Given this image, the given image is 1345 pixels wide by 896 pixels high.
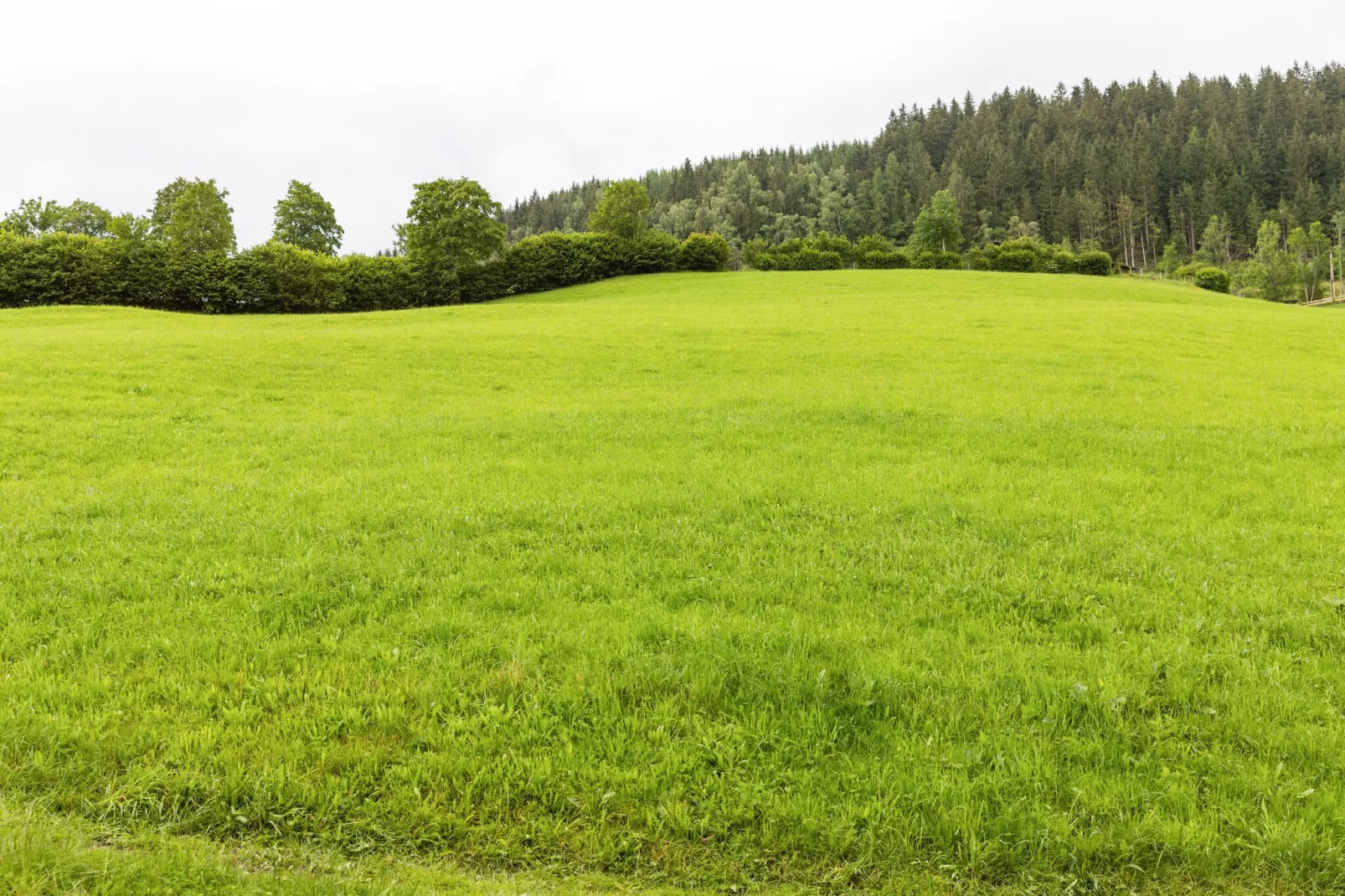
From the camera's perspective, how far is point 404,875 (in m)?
3.78

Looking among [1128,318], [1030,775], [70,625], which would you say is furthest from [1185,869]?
[1128,318]

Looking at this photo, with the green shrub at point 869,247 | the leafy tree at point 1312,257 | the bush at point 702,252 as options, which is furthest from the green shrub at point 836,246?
the leafy tree at point 1312,257

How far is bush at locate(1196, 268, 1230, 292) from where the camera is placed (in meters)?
A: 74.9

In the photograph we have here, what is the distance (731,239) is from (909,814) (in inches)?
5438

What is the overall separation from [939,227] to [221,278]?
280 ft

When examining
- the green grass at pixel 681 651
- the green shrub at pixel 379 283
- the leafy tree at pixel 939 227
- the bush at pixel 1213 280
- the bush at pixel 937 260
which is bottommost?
the green grass at pixel 681 651

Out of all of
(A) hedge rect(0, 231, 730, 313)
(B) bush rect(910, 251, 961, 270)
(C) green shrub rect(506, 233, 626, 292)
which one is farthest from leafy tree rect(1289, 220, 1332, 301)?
(A) hedge rect(0, 231, 730, 313)

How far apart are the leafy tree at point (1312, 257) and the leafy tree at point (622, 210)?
298 ft

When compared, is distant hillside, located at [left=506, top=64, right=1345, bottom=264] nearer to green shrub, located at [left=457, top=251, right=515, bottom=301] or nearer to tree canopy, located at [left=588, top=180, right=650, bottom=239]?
tree canopy, located at [left=588, top=180, right=650, bottom=239]

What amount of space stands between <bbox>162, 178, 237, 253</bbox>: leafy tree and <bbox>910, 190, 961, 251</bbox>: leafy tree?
82179 mm

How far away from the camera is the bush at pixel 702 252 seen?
7638 cm

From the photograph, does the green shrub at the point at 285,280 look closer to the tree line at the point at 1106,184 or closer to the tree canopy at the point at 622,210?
the tree canopy at the point at 622,210

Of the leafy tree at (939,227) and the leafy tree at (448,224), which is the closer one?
the leafy tree at (448,224)

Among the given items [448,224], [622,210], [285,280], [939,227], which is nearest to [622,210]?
[622,210]
